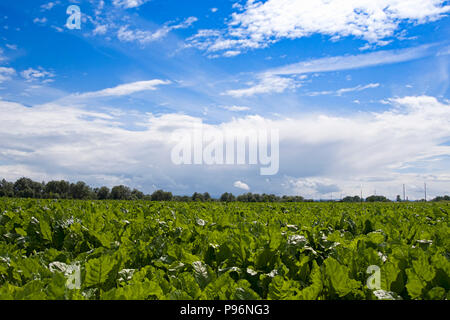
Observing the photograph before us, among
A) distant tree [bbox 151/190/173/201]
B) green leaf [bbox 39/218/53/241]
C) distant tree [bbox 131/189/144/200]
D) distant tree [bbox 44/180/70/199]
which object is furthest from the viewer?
distant tree [bbox 44/180/70/199]

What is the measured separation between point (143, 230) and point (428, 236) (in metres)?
3.92

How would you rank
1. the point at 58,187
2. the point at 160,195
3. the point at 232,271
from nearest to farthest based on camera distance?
the point at 232,271, the point at 160,195, the point at 58,187

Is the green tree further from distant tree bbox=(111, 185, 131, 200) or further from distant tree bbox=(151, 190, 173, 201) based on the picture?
distant tree bbox=(151, 190, 173, 201)

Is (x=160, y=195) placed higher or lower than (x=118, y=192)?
lower

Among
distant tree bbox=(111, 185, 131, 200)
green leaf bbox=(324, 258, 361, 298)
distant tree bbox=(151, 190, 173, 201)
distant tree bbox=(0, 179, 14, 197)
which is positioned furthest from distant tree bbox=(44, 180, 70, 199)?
green leaf bbox=(324, 258, 361, 298)

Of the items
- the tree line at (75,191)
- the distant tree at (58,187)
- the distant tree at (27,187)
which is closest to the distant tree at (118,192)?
the tree line at (75,191)

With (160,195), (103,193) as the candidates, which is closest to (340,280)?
(160,195)

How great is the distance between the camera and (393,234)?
4562 millimetres

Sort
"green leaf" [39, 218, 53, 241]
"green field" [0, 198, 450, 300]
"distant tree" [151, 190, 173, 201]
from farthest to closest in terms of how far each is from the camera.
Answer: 1. "distant tree" [151, 190, 173, 201]
2. "green leaf" [39, 218, 53, 241]
3. "green field" [0, 198, 450, 300]

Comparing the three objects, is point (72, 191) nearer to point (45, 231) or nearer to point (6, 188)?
point (6, 188)
